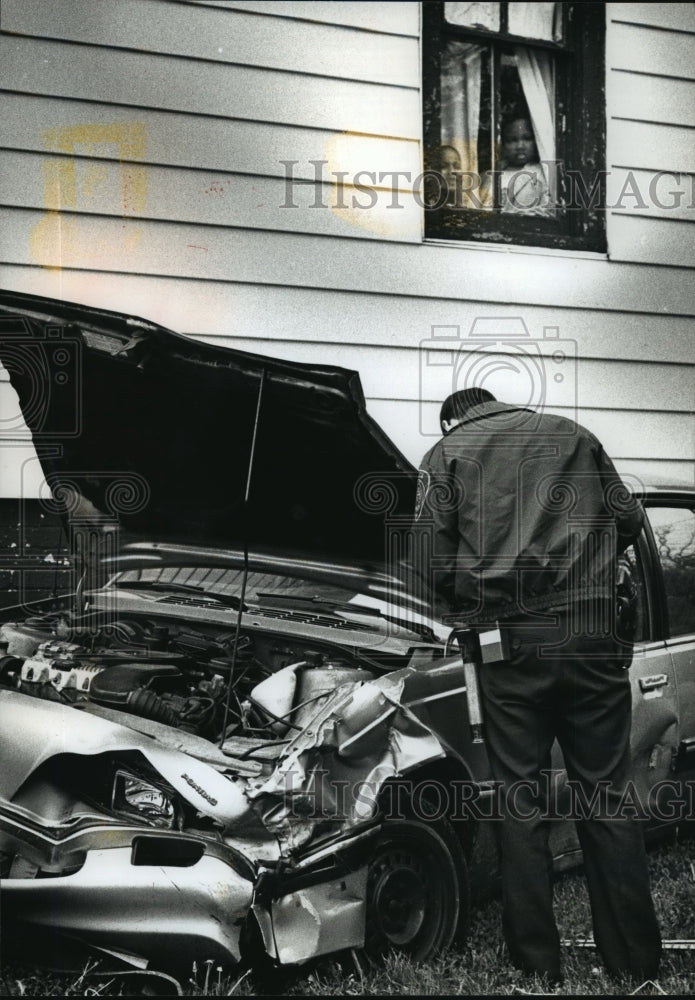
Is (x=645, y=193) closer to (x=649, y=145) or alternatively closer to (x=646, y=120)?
(x=649, y=145)

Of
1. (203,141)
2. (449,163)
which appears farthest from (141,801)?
(449,163)

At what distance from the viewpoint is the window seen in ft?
13.4

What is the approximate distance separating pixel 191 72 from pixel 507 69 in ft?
4.79

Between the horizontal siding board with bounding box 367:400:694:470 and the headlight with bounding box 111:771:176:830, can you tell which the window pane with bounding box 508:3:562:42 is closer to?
the horizontal siding board with bounding box 367:400:694:470

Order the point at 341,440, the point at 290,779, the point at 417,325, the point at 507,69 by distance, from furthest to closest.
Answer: the point at 507,69, the point at 417,325, the point at 341,440, the point at 290,779

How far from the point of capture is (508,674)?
A: 9.96 feet

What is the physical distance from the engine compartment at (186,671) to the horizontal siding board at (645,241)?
219cm

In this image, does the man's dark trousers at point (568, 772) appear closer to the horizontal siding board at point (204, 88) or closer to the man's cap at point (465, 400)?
the man's cap at point (465, 400)

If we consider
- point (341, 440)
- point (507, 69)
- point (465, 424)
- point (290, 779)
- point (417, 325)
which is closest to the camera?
point (290, 779)

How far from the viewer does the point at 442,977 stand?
9.64 feet

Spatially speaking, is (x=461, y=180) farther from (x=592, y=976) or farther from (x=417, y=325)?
(x=592, y=976)

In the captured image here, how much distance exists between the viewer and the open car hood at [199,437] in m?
3.19

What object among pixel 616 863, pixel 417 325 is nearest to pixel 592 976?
pixel 616 863

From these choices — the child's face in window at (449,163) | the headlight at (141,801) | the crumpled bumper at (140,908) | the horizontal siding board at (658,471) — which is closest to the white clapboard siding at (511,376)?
the horizontal siding board at (658,471)
